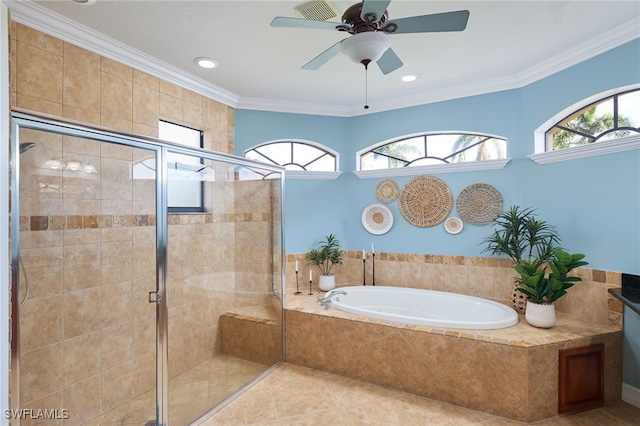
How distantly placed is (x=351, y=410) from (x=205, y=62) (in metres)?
3.11

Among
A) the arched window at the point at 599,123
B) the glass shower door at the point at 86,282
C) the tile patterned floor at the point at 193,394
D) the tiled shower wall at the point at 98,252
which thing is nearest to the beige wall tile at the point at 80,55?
the tiled shower wall at the point at 98,252

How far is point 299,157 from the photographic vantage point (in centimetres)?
418

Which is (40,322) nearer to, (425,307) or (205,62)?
(205,62)

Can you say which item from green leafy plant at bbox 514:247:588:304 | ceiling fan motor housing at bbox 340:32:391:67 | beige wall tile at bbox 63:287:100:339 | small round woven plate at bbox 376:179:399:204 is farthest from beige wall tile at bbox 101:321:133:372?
green leafy plant at bbox 514:247:588:304

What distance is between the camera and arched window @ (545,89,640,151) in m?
2.57

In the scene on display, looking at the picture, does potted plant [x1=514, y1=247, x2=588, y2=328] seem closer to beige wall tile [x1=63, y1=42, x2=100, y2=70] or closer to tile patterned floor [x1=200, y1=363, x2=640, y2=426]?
tile patterned floor [x1=200, y1=363, x2=640, y2=426]

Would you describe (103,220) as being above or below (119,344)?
above

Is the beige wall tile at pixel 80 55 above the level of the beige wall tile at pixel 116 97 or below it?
above

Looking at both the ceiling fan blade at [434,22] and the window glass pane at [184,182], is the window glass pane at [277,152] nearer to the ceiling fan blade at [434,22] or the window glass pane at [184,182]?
the window glass pane at [184,182]

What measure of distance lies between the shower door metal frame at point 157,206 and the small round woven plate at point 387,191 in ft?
5.39

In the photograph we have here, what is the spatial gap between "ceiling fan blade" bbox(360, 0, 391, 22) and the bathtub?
7.31 ft

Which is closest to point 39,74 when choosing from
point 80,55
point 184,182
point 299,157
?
point 80,55

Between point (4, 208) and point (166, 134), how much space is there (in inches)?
88.8

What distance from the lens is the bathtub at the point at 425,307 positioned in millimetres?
2729
